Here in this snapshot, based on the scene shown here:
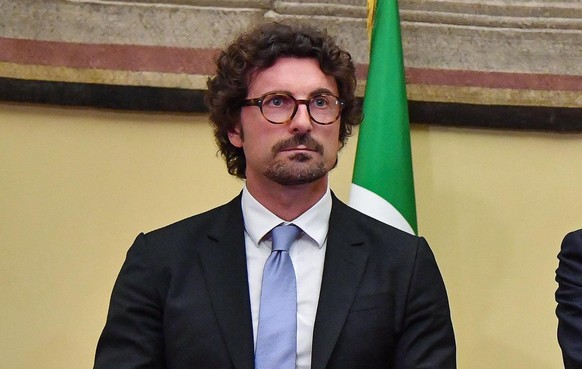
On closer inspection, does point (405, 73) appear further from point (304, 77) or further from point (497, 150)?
point (304, 77)

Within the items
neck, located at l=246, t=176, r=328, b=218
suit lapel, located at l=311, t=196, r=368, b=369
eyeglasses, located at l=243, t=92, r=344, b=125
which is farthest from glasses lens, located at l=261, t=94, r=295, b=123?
suit lapel, located at l=311, t=196, r=368, b=369

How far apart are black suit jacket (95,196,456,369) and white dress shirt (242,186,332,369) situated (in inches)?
1.0

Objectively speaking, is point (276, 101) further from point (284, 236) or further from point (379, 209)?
point (379, 209)

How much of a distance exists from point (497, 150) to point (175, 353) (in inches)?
51.3

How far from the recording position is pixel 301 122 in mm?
1926

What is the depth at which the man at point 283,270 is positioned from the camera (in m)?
1.86

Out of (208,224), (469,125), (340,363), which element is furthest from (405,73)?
(340,363)

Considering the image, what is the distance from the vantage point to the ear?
2145mm

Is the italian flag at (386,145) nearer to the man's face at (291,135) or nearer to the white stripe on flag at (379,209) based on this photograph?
the white stripe on flag at (379,209)

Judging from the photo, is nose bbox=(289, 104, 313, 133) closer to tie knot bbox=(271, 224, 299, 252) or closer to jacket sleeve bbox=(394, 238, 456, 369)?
tie knot bbox=(271, 224, 299, 252)

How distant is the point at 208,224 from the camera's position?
81.0 inches

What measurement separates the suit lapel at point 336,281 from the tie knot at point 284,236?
0.26ft

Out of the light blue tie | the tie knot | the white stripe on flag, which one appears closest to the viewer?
the light blue tie

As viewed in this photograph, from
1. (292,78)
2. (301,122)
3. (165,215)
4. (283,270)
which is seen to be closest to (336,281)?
(283,270)
